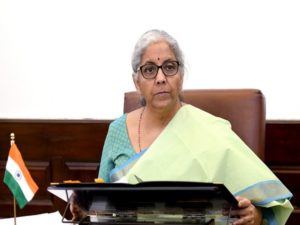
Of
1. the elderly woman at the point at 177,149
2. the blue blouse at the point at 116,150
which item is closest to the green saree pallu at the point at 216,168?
the elderly woman at the point at 177,149

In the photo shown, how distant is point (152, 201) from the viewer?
96 cm

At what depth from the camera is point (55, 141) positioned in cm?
247

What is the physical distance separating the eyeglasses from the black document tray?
1.98ft

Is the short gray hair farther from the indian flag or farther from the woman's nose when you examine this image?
the indian flag

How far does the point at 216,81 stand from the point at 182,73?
71 centimetres

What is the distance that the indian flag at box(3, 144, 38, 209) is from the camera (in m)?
1.42

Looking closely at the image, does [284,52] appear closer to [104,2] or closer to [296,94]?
[296,94]

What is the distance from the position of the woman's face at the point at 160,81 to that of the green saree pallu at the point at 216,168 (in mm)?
176

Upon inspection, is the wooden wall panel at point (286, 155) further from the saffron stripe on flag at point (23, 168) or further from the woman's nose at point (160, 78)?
the saffron stripe on flag at point (23, 168)

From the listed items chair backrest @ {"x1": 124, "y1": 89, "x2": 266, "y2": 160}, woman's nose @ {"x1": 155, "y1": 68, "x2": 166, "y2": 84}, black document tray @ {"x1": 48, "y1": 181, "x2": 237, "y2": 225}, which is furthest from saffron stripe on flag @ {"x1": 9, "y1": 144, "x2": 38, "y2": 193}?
chair backrest @ {"x1": 124, "y1": 89, "x2": 266, "y2": 160}

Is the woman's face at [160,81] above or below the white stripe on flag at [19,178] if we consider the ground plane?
above

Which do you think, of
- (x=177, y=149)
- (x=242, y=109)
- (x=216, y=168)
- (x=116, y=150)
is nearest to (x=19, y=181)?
(x=116, y=150)

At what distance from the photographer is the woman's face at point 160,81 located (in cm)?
154

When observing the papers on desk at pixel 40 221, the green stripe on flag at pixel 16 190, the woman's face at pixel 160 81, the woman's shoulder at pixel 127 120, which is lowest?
the papers on desk at pixel 40 221
